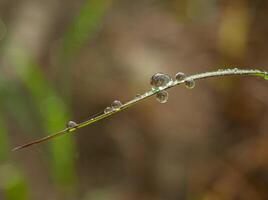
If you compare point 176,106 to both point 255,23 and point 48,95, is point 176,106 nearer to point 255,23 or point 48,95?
point 255,23

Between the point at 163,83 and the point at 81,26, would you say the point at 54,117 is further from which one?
the point at 163,83

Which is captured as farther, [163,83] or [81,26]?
[81,26]

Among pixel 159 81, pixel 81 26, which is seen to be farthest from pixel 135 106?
pixel 159 81

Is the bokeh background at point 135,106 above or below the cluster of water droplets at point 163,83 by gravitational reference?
above

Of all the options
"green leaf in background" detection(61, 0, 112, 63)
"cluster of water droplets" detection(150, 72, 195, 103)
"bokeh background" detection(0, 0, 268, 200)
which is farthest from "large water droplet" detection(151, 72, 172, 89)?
"green leaf in background" detection(61, 0, 112, 63)

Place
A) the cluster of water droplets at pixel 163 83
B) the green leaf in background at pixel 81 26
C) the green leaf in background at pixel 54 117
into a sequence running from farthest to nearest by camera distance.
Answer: the green leaf in background at pixel 81 26 < the green leaf in background at pixel 54 117 < the cluster of water droplets at pixel 163 83

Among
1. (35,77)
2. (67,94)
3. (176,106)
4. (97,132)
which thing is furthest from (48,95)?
(176,106)

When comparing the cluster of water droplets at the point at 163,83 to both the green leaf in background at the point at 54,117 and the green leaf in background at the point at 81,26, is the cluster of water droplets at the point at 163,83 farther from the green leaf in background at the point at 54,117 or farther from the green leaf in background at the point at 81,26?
the green leaf in background at the point at 81,26

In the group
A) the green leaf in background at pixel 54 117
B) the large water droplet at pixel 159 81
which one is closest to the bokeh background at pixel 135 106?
the green leaf in background at pixel 54 117
